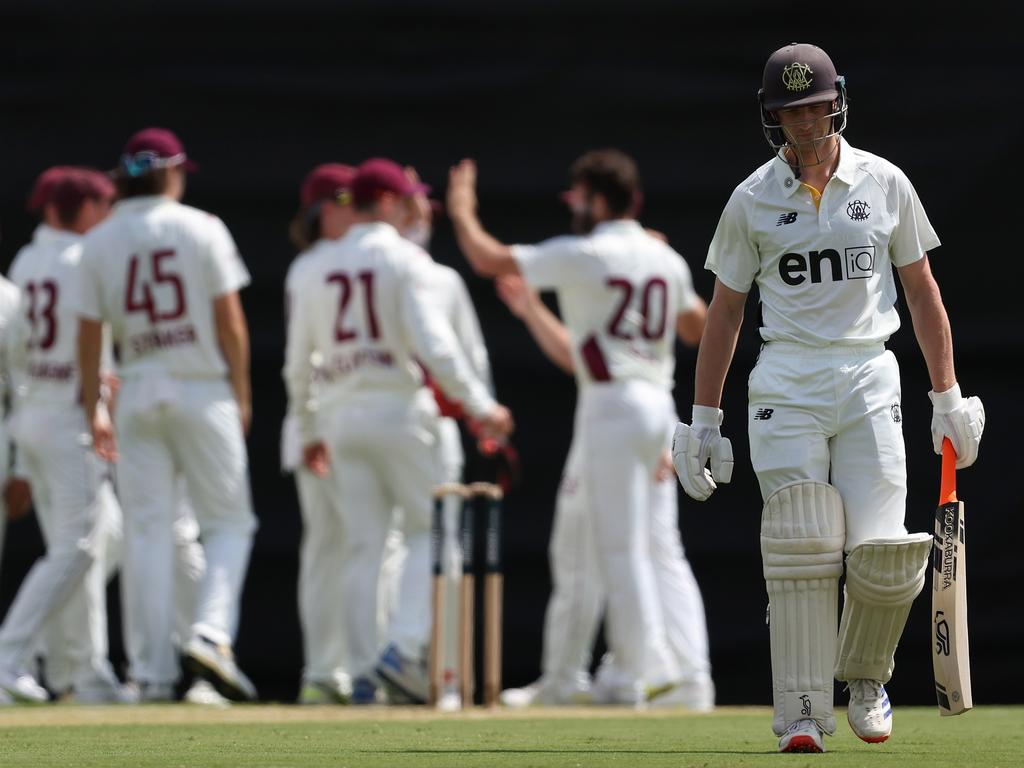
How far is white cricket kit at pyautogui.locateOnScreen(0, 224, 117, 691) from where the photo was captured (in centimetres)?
744

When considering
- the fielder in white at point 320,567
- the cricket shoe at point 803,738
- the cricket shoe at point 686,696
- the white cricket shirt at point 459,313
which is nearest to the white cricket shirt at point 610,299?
the white cricket shirt at point 459,313

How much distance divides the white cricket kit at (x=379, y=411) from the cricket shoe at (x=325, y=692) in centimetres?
39

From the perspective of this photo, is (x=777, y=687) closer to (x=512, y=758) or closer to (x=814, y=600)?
(x=814, y=600)

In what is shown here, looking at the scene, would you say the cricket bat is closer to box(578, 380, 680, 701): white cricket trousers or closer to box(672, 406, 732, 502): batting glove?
box(672, 406, 732, 502): batting glove

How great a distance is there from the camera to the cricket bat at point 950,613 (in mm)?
4824

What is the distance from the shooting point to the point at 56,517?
24.7 ft

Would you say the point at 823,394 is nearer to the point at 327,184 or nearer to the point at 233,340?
the point at 233,340

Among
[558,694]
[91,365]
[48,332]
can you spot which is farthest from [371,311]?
[558,694]

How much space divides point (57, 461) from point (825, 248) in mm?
3722

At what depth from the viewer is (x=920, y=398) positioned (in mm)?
8719

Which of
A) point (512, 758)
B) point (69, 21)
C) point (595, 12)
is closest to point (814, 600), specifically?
point (512, 758)

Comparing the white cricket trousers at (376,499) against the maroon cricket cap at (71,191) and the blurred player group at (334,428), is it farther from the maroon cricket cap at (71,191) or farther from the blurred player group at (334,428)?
the maroon cricket cap at (71,191)

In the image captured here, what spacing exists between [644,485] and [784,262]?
8.94ft

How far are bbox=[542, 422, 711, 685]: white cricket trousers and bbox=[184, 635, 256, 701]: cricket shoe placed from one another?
1259mm
